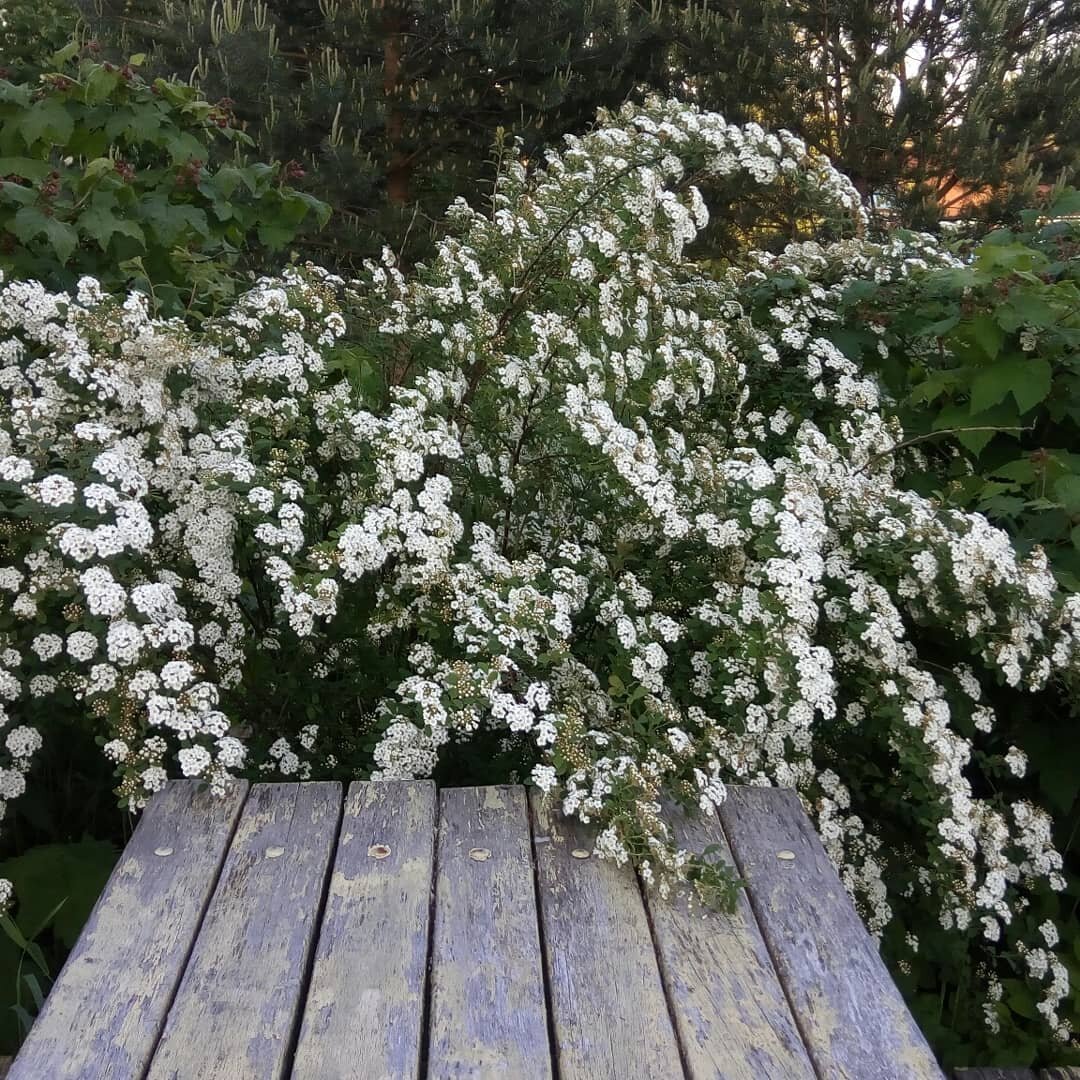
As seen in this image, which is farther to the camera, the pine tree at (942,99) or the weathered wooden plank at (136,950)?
the pine tree at (942,99)

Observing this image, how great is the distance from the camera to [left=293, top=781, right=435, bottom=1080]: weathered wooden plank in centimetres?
117

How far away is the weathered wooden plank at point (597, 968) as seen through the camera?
1.18m

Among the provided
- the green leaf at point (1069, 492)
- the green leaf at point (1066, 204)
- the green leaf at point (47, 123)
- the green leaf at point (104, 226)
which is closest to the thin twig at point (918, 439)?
the green leaf at point (1069, 492)

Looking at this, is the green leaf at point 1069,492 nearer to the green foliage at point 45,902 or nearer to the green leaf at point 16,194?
the green foliage at point 45,902

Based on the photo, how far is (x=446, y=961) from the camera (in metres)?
1.31

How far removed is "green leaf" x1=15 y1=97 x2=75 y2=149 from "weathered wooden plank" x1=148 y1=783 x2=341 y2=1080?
1.97 m

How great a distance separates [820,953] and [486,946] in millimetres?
447

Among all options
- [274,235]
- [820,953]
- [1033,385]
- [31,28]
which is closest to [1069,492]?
[1033,385]

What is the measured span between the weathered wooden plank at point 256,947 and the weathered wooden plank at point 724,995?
18.5 inches

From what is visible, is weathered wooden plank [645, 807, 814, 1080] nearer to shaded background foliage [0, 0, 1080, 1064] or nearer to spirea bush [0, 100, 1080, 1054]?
spirea bush [0, 100, 1080, 1054]

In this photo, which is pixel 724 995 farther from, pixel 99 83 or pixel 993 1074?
pixel 99 83

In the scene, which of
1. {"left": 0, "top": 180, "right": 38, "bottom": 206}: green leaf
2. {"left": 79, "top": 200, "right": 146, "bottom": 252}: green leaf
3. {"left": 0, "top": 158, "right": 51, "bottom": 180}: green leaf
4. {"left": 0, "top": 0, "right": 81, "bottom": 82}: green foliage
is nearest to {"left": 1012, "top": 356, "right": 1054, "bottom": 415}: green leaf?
{"left": 79, "top": 200, "right": 146, "bottom": 252}: green leaf

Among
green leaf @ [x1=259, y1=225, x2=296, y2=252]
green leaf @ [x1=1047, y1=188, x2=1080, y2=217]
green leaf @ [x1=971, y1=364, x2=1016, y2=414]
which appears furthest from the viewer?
green leaf @ [x1=1047, y1=188, x2=1080, y2=217]

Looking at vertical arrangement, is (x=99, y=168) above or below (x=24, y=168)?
above
